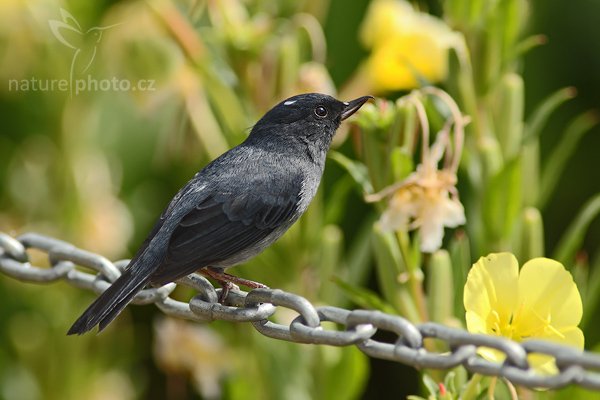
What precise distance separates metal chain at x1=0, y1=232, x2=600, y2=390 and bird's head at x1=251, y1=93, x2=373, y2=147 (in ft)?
1.17

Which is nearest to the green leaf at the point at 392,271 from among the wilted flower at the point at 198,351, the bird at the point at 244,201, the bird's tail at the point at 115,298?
the bird at the point at 244,201

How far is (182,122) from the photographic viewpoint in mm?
2592

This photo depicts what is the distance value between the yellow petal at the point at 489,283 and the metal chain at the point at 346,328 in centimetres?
9

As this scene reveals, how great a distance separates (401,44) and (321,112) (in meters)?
0.56

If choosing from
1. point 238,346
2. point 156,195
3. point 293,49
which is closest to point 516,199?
point 293,49

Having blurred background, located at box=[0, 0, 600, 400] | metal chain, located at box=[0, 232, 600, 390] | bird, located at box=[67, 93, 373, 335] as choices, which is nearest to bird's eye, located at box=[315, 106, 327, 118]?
bird, located at box=[67, 93, 373, 335]

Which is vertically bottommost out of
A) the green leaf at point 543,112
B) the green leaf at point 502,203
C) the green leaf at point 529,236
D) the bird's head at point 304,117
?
the green leaf at point 529,236

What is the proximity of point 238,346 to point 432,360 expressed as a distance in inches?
59.2

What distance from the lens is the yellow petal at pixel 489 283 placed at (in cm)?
129

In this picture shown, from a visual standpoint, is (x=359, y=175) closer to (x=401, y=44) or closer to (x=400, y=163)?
(x=400, y=163)

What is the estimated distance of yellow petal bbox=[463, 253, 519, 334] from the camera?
4.24 feet

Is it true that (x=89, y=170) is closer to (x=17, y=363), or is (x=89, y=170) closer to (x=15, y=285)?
(x=15, y=285)

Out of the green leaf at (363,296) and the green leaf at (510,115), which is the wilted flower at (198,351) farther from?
the green leaf at (510,115)

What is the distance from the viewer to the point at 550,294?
1.29m
